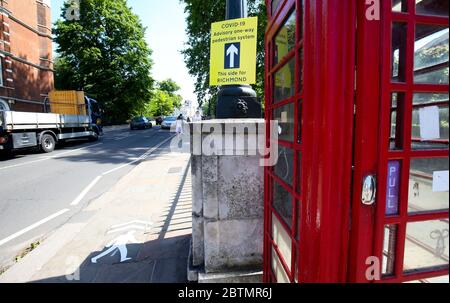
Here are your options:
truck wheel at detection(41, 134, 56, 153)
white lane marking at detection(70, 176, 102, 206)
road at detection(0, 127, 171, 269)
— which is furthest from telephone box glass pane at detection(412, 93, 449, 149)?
truck wheel at detection(41, 134, 56, 153)

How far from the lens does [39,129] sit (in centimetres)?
1240

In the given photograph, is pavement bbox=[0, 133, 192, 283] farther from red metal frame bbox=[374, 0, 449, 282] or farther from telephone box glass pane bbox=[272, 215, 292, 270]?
red metal frame bbox=[374, 0, 449, 282]

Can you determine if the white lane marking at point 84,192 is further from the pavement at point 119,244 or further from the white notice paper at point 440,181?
the white notice paper at point 440,181

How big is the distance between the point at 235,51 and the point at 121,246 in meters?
3.04

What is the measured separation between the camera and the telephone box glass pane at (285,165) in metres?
1.84

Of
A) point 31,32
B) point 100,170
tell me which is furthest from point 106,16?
point 100,170

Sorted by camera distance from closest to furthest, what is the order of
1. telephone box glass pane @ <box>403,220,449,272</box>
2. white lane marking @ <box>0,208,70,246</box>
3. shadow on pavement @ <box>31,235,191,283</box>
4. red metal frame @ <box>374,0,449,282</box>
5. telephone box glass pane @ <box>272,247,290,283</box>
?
red metal frame @ <box>374,0,449,282</box>
telephone box glass pane @ <box>403,220,449,272</box>
telephone box glass pane @ <box>272,247,290,283</box>
shadow on pavement @ <box>31,235,191,283</box>
white lane marking @ <box>0,208,70,246</box>

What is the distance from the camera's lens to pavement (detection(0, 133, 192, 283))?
305cm

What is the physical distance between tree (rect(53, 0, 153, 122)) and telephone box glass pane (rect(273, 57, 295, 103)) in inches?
1309

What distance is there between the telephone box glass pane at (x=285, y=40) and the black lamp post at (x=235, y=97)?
3.04 feet

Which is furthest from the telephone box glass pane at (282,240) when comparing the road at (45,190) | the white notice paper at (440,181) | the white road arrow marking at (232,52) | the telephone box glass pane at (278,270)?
the road at (45,190)

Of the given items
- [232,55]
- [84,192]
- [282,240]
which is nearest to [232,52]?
[232,55]

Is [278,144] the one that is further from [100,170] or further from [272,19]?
[100,170]

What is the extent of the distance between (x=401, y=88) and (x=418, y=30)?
1.86ft
